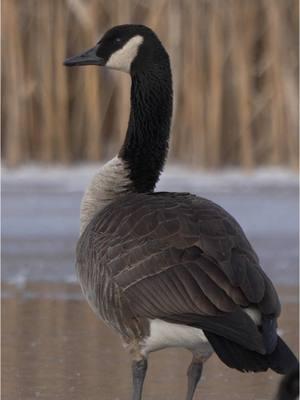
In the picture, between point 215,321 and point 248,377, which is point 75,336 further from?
point 215,321

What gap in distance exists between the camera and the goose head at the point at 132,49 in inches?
179

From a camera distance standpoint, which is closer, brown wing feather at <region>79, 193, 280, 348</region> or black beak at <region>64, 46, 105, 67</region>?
brown wing feather at <region>79, 193, 280, 348</region>

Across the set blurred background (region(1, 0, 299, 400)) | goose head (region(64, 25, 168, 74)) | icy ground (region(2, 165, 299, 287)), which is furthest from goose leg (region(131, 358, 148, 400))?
blurred background (region(1, 0, 299, 400))

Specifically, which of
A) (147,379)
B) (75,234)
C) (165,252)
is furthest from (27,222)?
(165,252)

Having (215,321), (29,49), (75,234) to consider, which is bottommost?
(75,234)

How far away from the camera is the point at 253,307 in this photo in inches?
141

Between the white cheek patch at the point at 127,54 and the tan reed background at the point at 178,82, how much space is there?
482 centimetres

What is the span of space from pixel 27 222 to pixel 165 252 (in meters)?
4.43

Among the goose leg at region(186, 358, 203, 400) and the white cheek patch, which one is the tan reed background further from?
the goose leg at region(186, 358, 203, 400)

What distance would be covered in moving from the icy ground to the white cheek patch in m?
1.99

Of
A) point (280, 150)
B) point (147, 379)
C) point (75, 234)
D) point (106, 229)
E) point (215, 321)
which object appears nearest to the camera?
Answer: point (215, 321)

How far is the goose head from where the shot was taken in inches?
179

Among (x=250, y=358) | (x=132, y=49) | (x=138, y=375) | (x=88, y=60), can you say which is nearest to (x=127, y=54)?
(x=132, y=49)

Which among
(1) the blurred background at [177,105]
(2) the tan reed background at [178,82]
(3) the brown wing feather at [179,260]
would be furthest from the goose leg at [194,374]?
(2) the tan reed background at [178,82]
